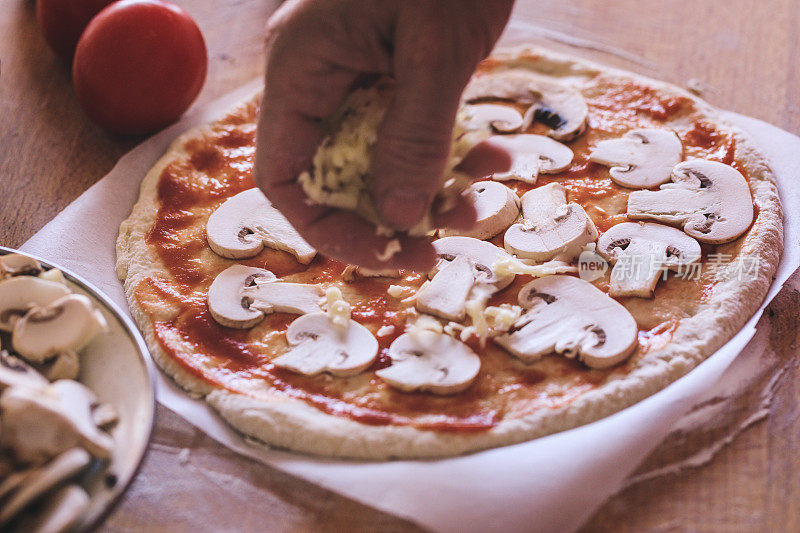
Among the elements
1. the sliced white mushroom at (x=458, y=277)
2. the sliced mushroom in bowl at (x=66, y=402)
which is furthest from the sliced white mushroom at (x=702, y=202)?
the sliced mushroom in bowl at (x=66, y=402)

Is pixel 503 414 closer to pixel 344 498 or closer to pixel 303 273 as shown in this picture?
pixel 344 498

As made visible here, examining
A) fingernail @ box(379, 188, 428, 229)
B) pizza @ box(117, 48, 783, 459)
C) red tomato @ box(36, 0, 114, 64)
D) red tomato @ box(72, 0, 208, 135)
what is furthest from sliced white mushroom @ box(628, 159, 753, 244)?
red tomato @ box(36, 0, 114, 64)

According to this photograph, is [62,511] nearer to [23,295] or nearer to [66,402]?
[66,402]

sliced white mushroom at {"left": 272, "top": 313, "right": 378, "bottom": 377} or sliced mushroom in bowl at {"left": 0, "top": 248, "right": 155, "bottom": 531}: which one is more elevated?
sliced mushroom in bowl at {"left": 0, "top": 248, "right": 155, "bottom": 531}

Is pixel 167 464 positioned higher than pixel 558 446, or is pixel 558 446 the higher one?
pixel 558 446

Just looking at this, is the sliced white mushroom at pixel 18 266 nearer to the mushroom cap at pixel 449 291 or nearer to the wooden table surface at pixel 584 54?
the wooden table surface at pixel 584 54

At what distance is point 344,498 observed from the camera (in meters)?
2.34

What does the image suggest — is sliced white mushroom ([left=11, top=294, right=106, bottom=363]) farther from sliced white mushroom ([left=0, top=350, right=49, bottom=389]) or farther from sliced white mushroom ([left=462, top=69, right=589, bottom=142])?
sliced white mushroom ([left=462, top=69, right=589, bottom=142])

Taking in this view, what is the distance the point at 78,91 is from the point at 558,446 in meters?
2.76

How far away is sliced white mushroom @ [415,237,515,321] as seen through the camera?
2723 millimetres

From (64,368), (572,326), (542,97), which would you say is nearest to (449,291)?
(572,326)

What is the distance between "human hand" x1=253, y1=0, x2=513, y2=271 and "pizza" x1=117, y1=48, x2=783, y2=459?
94mm

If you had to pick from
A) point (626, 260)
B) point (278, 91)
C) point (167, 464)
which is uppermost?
point (278, 91)

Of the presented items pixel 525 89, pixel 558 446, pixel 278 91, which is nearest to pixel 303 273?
pixel 278 91
